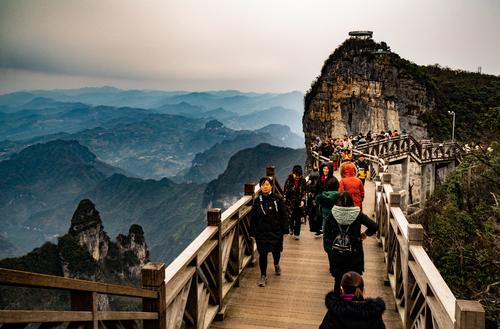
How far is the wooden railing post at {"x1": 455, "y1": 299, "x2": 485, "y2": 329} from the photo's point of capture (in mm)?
2486

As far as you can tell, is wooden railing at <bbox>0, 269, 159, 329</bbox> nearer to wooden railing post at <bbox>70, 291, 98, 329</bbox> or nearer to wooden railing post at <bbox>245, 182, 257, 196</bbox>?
wooden railing post at <bbox>70, 291, 98, 329</bbox>

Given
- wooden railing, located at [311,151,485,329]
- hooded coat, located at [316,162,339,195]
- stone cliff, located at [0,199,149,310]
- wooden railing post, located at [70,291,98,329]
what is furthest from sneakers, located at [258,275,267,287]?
stone cliff, located at [0,199,149,310]

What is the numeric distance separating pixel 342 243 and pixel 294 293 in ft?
5.74

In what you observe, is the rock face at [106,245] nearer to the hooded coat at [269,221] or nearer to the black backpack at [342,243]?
the hooded coat at [269,221]

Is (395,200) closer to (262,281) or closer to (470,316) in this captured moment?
(262,281)

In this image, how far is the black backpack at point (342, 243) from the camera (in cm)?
479

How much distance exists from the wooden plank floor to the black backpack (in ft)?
3.65

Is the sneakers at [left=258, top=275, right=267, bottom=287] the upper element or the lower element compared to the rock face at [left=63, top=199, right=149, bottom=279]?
upper

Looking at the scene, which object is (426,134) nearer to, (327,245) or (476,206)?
(476,206)

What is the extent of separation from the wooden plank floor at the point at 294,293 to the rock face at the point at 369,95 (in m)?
47.8

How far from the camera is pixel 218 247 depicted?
521cm

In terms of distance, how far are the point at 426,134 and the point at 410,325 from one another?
52.0 m

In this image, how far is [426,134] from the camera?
52469 millimetres

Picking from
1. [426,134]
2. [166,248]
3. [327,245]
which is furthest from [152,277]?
[166,248]
